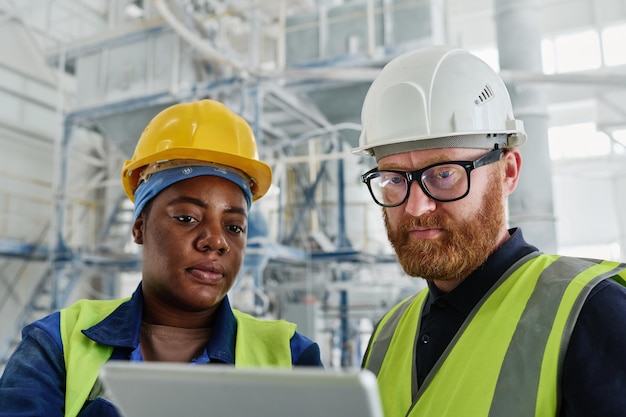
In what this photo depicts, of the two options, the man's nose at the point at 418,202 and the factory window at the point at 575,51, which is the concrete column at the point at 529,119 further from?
the factory window at the point at 575,51

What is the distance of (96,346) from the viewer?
161 centimetres

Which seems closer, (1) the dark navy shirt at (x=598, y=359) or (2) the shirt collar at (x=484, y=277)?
(1) the dark navy shirt at (x=598, y=359)

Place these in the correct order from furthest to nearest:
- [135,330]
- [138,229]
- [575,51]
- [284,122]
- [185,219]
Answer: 1. [575,51]
2. [284,122]
3. [138,229]
4. [185,219]
5. [135,330]

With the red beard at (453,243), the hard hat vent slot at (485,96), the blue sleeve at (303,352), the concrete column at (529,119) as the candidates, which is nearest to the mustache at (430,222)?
the red beard at (453,243)

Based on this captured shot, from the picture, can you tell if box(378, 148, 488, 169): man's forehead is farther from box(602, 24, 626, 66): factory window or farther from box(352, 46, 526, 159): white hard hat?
box(602, 24, 626, 66): factory window

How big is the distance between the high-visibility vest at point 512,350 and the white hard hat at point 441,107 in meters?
0.39

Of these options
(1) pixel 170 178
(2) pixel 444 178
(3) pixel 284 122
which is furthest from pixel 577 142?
(1) pixel 170 178

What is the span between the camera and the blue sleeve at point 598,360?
1171 millimetres

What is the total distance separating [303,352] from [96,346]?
0.62 metres

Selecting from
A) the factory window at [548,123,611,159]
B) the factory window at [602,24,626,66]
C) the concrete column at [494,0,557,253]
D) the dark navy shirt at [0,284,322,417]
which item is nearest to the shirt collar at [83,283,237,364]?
the dark navy shirt at [0,284,322,417]

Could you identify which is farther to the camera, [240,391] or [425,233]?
[425,233]

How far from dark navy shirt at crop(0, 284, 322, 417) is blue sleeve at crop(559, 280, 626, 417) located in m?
0.81

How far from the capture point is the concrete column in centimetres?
380

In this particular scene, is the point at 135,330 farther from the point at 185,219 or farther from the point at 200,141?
the point at 200,141
